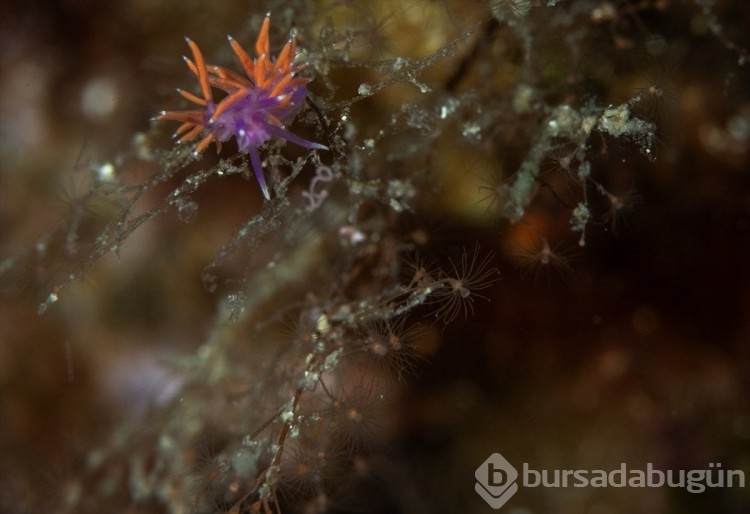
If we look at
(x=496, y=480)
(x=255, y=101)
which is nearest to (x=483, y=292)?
(x=496, y=480)

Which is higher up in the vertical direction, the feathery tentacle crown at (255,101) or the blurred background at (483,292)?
the feathery tentacle crown at (255,101)

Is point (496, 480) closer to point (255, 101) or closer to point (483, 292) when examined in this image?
point (483, 292)

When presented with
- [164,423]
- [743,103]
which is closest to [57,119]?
[164,423]

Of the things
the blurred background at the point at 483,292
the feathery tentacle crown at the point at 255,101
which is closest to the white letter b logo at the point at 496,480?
the blurred background at the point at 483,292

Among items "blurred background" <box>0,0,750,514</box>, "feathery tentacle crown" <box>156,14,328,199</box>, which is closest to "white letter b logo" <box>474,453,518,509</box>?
"blurred background" <box>0,0,750,514</box>

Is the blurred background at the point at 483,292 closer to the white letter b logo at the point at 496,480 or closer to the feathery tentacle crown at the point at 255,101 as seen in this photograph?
the white letter b logo at the point at 496,480

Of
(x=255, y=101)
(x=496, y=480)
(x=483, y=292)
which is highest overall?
(x=255, y=101)

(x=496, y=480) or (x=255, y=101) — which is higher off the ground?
(x=255, y=101)
